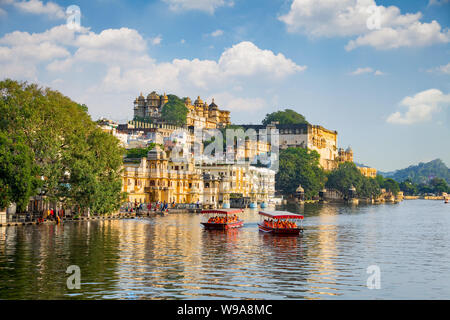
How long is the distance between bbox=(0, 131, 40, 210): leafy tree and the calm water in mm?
3078

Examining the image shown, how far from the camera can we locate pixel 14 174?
57.3m

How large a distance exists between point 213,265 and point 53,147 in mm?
33398

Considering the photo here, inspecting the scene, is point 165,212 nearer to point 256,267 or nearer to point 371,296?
point 256,267

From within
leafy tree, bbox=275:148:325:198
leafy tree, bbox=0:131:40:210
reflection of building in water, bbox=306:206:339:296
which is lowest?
reflection of building in water, bbox=306:206:339:296

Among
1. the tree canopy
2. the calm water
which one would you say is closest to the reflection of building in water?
the calm water

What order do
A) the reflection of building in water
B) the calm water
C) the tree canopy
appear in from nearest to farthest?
the calm water
the reflection of building in water
the tree canopy

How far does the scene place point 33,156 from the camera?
6109 centimetres

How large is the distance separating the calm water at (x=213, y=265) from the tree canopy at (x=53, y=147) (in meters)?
6.91

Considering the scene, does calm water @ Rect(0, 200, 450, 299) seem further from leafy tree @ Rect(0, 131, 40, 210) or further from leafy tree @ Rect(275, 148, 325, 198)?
leafy tree @ Rect(275, 148, 325, 198)

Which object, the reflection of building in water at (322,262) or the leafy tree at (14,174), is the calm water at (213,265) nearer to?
the reflection of building in water at (322,262)

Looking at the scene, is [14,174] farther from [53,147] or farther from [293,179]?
[293,179]

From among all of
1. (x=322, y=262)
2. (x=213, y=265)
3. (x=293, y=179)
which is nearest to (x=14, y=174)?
(x=213, y=265)

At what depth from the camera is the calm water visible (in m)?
28.1

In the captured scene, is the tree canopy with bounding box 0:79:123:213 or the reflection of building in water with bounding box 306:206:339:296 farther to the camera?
the tree canopy with bounding box 0:79:123:213
